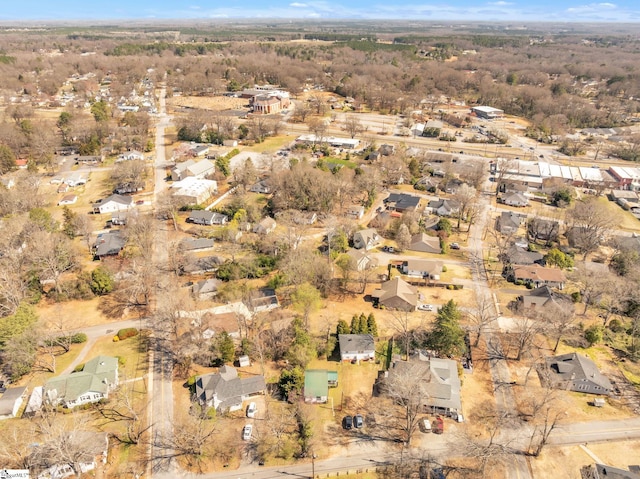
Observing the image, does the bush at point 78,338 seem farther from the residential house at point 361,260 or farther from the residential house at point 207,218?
the residential house at point 361,260

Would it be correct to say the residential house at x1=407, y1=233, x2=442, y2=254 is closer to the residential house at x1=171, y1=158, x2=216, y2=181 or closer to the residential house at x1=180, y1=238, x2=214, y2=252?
the residential house at x1=180, y1=238, x2=214, y2=252

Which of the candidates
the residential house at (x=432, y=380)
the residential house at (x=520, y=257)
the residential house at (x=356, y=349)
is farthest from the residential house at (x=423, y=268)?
the residential house at (x=356, y=349)

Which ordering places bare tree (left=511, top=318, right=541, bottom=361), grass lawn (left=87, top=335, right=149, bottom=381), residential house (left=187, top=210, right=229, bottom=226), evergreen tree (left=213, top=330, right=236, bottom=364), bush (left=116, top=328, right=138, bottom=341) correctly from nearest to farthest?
evergreen tree (left=213, top=330, right=236, bottom=364) < grass lawn (left=87, top=335, right=149, bottom=381) < bare tree (left=511, top=318, right=541, bottom=361) < bush (left=116, top=328, right=138, bottom=341) < residential house (left=187, top=210, right=229, bottom=226)

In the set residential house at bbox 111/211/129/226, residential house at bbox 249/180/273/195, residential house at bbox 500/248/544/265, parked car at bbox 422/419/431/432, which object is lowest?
parked car at bbox 422/419/431/432

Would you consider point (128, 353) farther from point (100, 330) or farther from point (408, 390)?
point (408, 390)

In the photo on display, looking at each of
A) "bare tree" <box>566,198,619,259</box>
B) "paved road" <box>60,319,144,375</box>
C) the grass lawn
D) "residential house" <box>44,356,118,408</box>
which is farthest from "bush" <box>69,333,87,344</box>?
"bare tree" <box>566,198,619,259</box>

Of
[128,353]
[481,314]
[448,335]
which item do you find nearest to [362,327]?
[448,335]
